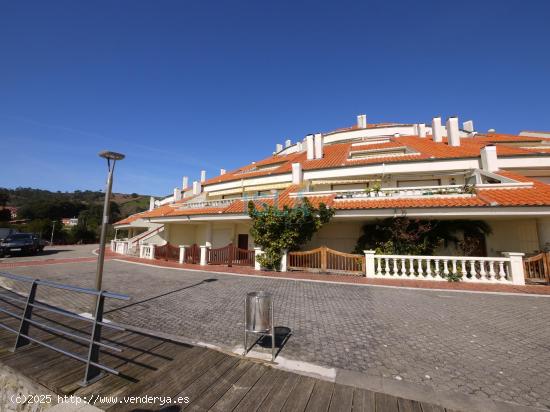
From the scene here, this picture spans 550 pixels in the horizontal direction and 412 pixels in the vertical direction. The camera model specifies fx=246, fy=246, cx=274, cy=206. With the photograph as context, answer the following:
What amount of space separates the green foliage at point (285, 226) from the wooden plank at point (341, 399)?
9.78 m

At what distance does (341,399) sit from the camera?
286cm

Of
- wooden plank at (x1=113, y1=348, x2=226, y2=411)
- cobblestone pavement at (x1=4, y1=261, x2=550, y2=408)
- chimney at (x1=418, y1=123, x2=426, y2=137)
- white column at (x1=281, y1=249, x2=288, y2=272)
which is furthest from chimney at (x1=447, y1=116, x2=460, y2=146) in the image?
wooden plank at (x1=113, y1=348, x2=226, y2=411)

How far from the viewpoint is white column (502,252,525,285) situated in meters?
9.64

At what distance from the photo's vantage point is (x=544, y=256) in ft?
32.1

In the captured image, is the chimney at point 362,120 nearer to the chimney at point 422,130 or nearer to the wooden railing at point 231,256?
the chimney at point 422,130

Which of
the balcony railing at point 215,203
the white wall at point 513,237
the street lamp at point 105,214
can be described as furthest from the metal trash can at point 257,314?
the white wall at point 513,237

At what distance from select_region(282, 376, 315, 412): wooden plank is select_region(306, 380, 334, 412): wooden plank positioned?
51 mm

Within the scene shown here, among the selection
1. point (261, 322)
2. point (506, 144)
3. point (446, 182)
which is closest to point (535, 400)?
point (261, 322)

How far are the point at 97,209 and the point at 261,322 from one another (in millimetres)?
88593

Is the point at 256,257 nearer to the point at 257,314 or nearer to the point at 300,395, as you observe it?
the point at 257,314

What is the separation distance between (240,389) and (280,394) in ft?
1.66

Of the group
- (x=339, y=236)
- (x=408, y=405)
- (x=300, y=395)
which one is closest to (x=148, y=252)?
(x=339, y=236)

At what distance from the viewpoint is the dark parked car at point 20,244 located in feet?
64.0

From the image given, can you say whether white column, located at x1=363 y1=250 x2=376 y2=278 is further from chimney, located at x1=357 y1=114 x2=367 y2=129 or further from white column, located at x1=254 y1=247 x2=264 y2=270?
chimney, located at x1=357 y1=114 x2=367 y2=129
